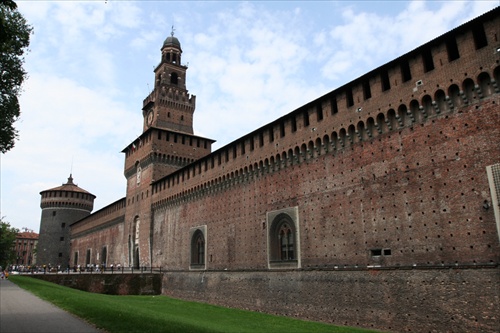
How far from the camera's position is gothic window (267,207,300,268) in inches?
685

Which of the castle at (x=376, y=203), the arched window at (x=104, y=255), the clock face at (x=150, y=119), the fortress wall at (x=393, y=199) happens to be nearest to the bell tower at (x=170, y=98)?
the clock face at (x=150, y=119)

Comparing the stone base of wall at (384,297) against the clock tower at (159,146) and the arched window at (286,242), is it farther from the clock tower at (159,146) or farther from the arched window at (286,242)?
the clock tower at (159,146)

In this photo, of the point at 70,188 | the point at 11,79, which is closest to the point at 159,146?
the point at 11,79

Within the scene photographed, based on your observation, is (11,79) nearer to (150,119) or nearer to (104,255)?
(150,119)

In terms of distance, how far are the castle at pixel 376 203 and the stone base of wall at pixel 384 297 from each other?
40 millimetres

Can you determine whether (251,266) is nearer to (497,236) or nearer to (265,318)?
(265,318)

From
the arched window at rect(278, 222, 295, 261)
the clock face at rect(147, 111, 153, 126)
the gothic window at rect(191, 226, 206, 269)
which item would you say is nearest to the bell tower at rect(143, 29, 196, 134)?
the clock face at rect(147, 111, 153, 126)

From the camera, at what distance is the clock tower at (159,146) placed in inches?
1271

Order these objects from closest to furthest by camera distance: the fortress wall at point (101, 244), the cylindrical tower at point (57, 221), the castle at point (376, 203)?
1. the castle at point (376, 203)
2. the fortress wall at point (101, 244)
3. the cylindrical tower at point (57, 221)

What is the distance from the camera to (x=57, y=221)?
51438 mm

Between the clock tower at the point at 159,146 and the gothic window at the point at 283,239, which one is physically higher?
the clock tower at the point at 159,146

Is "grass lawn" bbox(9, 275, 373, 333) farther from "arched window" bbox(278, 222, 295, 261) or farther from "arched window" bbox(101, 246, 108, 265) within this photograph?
"arched window" bbox(101, 246, 108, 265)

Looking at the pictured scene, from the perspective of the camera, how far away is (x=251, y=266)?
1966 centimetres

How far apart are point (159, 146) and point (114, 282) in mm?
11409
